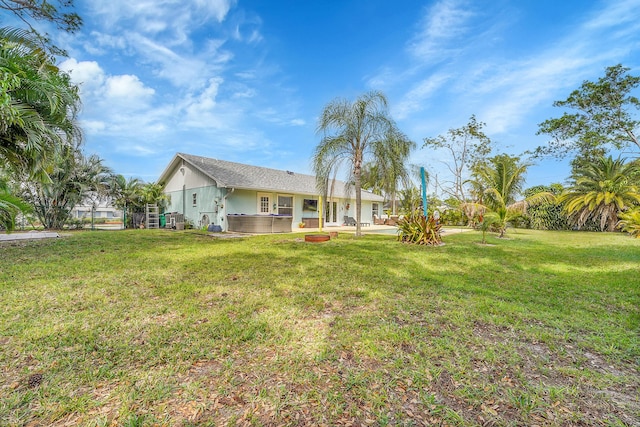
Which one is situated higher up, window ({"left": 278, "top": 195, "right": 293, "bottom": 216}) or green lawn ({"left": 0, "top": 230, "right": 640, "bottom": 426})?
window ({"left": 278, "top": 195, "right": 293, "bottom": 216})

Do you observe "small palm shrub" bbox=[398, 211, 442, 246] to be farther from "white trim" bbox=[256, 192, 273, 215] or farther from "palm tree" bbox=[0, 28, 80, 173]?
"palm tree" bbox=[0, 28, 80, 173]

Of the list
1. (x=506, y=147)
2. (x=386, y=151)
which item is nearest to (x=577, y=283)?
(x=386, y=151)

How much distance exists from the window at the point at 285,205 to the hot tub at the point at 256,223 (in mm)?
3480

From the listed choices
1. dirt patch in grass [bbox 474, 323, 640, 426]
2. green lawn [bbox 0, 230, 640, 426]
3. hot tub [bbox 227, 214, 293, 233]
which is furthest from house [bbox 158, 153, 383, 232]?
dirt patch in grass [bbox 474, 323, 640, 426]

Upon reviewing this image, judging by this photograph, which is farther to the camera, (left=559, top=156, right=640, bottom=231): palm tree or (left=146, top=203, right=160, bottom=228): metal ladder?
(left=146, top=203, right=160, bottom=228): metal ladder

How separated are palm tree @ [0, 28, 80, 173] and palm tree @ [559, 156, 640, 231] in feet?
81.4

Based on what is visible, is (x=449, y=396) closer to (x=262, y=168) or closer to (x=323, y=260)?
(x=323, y=260)

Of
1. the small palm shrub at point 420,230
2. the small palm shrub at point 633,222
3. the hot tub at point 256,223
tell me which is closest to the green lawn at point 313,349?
the small palm shrub at point 420,230

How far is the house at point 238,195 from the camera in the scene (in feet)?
50.2

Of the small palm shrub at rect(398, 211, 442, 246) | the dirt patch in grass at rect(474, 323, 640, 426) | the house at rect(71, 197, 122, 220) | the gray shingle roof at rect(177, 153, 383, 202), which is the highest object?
the gray shingle roof at rect(177, 153, 383, 202)

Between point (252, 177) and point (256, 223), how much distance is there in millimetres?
4703

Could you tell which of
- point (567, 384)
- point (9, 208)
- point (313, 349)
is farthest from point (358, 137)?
point (567, 384)

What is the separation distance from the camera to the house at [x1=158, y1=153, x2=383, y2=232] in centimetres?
1529

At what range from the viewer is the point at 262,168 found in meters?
21.2
